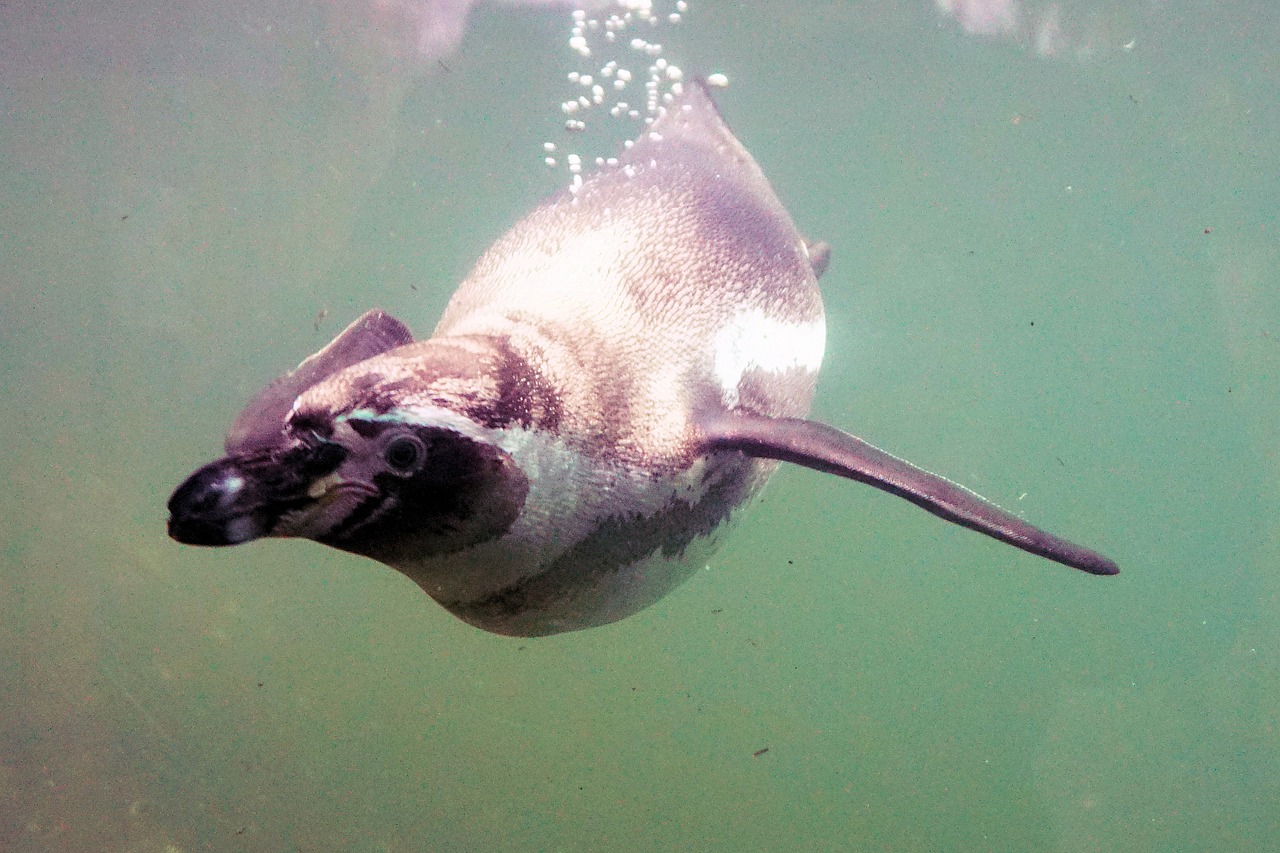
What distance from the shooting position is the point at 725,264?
2922 mm

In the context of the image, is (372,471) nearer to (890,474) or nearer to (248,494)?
(248,494)

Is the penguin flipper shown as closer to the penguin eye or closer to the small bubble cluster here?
the penguin eye

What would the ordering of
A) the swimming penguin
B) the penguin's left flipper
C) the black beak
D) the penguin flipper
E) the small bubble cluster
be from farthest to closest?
the small bubble cluster, the penguin's left flipper, the penguin flipper, the swimming penguin, the black beak

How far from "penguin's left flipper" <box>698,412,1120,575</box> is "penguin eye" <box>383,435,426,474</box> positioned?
88 centimetres

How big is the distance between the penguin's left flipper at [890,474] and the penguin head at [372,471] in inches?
27.2

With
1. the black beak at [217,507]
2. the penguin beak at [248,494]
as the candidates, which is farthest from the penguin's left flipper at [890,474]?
the black beak at [217,507]

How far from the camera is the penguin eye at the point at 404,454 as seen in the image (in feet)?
4.56

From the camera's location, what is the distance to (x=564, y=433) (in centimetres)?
172

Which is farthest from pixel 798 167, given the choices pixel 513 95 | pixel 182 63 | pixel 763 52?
pixel 182 63

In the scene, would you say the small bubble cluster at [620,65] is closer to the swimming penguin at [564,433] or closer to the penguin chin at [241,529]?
the swimming penguin at [564,433]

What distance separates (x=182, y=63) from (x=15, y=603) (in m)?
9.07

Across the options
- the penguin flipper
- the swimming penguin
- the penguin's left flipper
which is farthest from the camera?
the penguin's left flipper

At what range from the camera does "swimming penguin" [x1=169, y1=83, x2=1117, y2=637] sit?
1.39 meters

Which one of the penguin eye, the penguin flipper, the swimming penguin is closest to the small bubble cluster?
the swimming penguin
